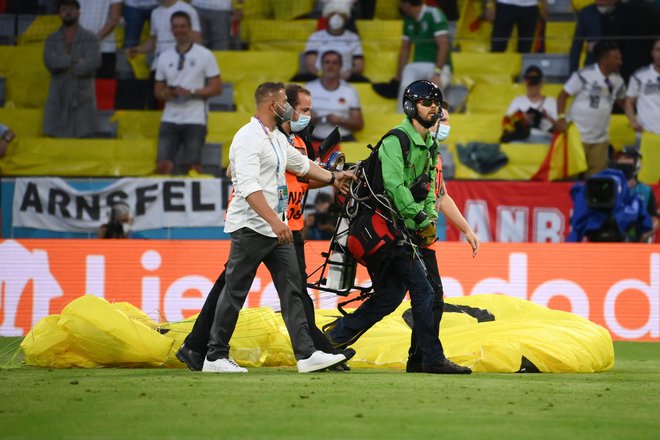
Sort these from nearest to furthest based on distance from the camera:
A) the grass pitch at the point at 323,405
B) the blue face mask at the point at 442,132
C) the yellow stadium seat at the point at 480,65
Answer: the grass pitch at the point at 323,405, the blue face mask at the point at 442,132, the yellow stadium seat at the point at 480,65

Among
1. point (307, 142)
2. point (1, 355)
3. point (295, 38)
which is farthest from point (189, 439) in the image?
point (295, 38)

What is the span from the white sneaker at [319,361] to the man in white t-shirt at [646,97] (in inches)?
Answer: 405

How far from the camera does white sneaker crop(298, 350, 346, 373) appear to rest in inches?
332

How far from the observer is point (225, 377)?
26.7ft

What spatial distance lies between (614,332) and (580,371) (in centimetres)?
437

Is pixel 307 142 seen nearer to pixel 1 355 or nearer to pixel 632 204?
pixel 1 355

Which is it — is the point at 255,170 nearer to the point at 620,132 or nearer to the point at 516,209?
the point at 516,209

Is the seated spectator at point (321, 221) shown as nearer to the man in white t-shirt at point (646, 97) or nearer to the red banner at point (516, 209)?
the red banner at point (516, 209)

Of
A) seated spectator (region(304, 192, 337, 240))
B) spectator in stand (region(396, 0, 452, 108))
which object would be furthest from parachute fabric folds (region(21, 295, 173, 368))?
spectator in stand (region(396, 0, 452, 108))

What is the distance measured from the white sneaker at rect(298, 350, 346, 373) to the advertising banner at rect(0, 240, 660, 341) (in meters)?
5.00

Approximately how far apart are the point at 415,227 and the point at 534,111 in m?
9.63

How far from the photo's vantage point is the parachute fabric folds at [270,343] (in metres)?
9.26

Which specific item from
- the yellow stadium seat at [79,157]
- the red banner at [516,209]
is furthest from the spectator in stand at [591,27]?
the yellow stadium seat at [79,157]

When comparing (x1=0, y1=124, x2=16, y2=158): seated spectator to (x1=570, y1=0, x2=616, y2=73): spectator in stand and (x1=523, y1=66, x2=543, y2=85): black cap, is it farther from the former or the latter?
(x1=570, y1=0, x2=616, y2=73): spectator in stand
